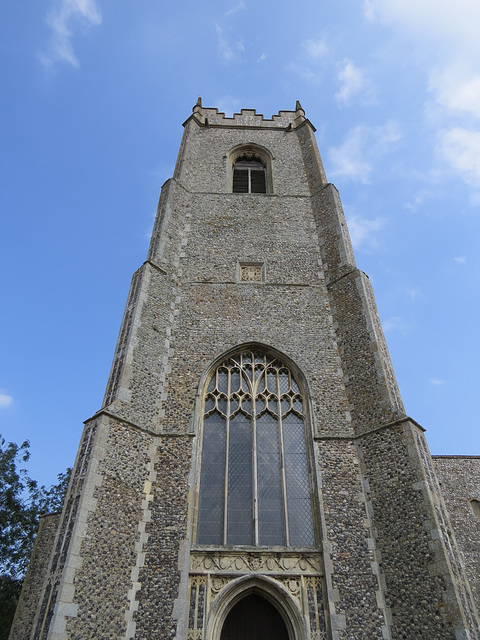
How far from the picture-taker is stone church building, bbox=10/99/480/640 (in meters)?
7.31

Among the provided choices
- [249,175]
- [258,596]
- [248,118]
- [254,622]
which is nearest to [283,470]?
[258,596]

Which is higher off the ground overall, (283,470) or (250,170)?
(250,170)

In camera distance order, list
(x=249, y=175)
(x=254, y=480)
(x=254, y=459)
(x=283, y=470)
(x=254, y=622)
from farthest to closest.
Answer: (x=249, y=175)
(x=254, y=459)
(x=283, y=470)
(x=254, y=480)
(x=254, y=622)

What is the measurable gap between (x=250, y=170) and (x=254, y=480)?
1219cm

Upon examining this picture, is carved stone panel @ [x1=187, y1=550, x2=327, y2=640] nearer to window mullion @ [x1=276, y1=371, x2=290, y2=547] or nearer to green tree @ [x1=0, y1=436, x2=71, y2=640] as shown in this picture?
window mullion @ [x1=276, y1=371, x2=290, y2=547]

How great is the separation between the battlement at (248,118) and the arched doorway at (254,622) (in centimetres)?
1703

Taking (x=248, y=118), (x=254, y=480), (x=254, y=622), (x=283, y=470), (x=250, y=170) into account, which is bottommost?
(x=254, y=622)

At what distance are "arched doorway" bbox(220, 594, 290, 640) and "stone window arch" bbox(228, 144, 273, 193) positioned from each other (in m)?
12.4

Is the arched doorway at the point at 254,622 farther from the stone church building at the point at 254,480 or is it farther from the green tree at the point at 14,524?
the green tree at the point at 14,524

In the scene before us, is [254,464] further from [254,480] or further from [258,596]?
[258,596]

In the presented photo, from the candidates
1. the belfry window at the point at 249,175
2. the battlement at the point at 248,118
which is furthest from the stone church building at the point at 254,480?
the battlement at the point at 248,118

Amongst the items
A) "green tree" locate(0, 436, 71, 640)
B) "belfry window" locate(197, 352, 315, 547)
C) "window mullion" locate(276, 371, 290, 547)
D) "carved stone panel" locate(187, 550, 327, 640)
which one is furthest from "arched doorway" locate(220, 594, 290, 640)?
"green tree" locate(0, 436, 71, 640)

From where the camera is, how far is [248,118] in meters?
20.2

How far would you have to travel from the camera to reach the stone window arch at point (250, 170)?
16.8m
